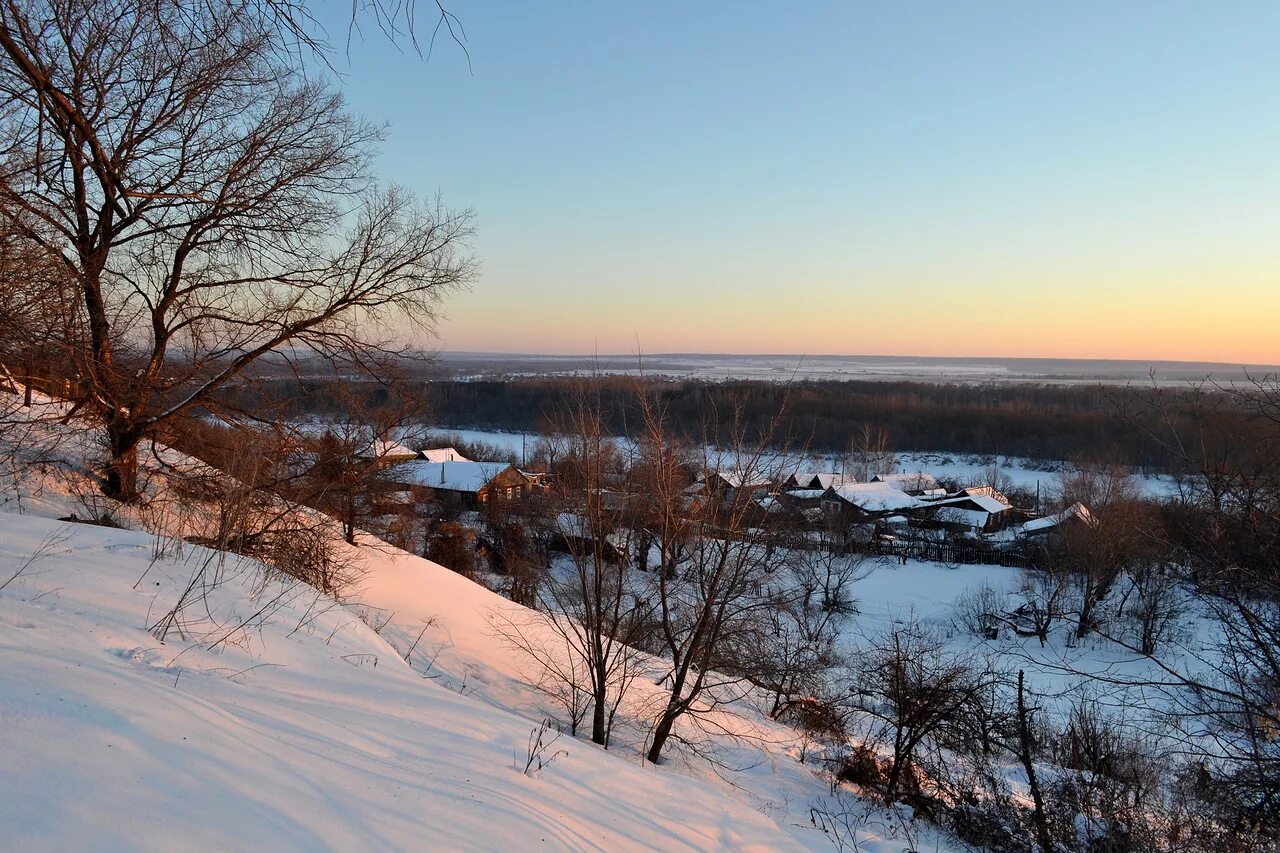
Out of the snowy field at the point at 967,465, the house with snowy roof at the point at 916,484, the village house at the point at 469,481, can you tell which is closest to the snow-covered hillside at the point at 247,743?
the village house at the point at 469,481

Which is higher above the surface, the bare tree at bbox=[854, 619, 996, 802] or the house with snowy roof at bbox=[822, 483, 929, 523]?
the bare tree at bbox=[854, 619, 996, 802]

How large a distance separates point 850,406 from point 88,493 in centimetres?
6817

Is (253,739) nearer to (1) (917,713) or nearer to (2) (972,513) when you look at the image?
(1) (917,713)

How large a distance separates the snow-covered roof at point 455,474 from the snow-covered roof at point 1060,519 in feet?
90.9

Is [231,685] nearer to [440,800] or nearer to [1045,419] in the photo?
[440,800]

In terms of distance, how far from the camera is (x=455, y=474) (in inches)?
1593

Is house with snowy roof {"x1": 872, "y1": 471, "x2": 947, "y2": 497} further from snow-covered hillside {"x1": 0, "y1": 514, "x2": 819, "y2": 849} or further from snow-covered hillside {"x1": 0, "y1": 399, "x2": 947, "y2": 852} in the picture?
snow-covered hillside {"x1": 0, "y1": 514, "x2": 819, "y2": 849}

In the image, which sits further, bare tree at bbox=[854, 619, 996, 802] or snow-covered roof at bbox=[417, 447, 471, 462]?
snow-covered roof at bbox=[417, 447, 471, 462]

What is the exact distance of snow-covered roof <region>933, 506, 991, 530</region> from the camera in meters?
39.8

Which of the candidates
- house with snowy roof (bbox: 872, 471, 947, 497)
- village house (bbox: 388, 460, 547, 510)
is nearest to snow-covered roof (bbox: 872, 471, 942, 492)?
house with snowy roof (bbox: 872, 471, 947, 497)

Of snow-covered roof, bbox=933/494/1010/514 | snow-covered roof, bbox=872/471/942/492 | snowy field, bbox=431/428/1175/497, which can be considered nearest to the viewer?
snow-covered roof, bbox=933/494/1010/514

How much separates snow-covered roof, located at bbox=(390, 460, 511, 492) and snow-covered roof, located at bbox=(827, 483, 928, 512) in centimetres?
1989

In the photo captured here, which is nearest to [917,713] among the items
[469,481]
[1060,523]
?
[1060,523]

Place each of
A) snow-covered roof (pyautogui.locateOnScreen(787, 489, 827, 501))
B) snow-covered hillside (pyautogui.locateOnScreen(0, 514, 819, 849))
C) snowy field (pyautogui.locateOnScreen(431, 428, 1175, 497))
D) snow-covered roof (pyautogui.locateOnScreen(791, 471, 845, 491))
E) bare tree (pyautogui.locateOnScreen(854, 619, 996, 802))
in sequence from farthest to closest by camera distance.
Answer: snowy field (pyautogui.locateOnScreen(431, 428, 1175, 497)), snow-covered roof (pyautogui.locateOnScreen(791, 471, 845, 491)), snow-covered roof (pyautogui.locateOnScreen(787, 489, 827, 501)), bare tree (pyautogui.locateOnScreen(854, 619, 996, 802)), snow-covered hillside (pyautogui.locateOnScreen(0, 514, 819, 849))
